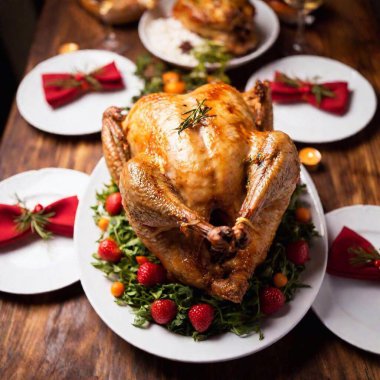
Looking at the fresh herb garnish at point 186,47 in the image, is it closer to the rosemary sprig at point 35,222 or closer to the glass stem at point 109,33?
the glass stem at point 109,33

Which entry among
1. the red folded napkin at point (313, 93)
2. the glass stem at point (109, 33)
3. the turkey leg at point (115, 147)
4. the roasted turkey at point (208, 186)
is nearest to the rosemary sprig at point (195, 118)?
the roasted turkey at point (208, 186)

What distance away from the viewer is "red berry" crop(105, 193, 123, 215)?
194 centimetres

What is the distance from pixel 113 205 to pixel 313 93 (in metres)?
1.23

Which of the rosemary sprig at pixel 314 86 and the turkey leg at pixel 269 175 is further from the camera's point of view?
the rosemary sprig at pixel 314 86

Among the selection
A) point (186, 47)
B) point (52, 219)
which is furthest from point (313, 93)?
point (52, 219)

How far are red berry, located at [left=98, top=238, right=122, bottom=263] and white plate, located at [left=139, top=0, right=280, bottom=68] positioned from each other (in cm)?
122

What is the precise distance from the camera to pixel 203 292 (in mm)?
1712

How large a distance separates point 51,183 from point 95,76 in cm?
72

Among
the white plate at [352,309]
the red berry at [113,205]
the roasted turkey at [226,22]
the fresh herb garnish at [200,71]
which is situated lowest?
the white plate at [352,309]

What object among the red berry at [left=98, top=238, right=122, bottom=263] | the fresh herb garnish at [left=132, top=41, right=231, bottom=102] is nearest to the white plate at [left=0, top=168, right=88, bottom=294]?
the red berry at [left=98, top=238, right=122, bottom=263]

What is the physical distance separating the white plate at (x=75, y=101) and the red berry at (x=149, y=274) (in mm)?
970

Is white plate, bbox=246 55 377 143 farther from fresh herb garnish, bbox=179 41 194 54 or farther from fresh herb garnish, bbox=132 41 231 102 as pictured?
fresh herb garnish, bbox=179 41 194 54

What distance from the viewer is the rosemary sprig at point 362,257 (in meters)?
1.81

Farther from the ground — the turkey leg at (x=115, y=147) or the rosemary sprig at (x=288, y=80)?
the turkey leg at (x=115, y=147)
